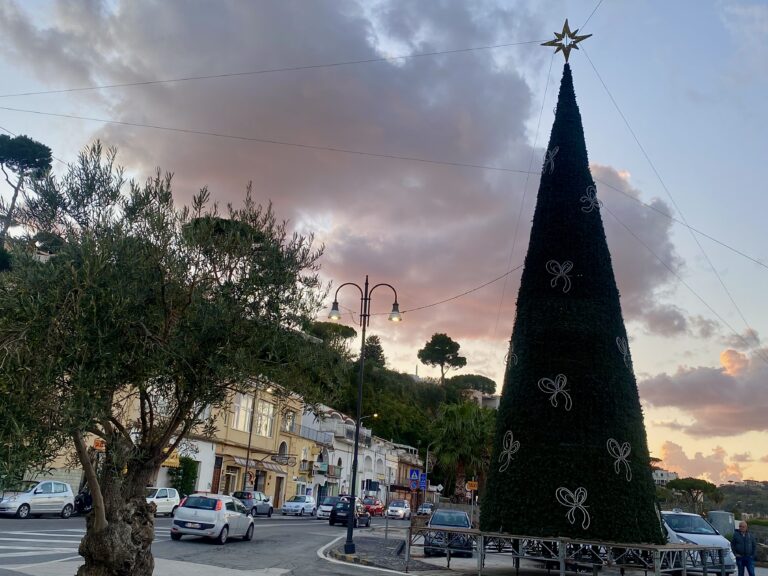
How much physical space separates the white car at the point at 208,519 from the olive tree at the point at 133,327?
10.8 metres

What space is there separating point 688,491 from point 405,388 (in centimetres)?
4192

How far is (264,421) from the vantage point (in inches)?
2052

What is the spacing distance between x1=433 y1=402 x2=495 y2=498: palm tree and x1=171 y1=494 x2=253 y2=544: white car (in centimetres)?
2313

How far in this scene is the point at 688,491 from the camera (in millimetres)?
84375

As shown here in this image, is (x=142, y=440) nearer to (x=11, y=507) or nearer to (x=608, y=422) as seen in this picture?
(x=608, y=422)

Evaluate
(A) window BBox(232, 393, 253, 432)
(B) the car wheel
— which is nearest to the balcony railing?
(A) window BBox(232, 393, 253, 432)

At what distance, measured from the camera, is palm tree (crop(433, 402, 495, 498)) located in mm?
42375

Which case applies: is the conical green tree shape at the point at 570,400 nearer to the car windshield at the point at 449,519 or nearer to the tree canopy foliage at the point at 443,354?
the car windshield at the point at 449,519

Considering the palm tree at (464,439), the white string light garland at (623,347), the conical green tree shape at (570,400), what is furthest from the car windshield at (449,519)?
the palm tree at (464,439)

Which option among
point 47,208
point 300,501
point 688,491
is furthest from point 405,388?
point 47,208

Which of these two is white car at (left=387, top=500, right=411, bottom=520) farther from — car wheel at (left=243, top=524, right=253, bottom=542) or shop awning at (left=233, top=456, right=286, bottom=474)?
car wheel at (left=243, top=524, right=253, bottom=542)

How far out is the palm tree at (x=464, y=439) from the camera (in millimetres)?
42375

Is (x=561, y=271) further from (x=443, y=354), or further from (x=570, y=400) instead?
(x=443, y=354)

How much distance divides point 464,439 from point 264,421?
17.6m
